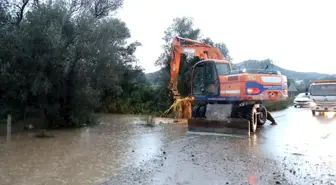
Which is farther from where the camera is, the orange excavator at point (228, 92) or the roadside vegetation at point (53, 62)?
the orange excavator at point (228, 92)

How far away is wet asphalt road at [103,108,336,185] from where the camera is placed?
248 inches

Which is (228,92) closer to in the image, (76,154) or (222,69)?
(222,69)

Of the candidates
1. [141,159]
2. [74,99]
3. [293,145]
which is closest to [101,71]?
[74,99]

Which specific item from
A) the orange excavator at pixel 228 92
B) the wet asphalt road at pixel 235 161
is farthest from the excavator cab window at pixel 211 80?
the wet asphalt road at pixel 235 161

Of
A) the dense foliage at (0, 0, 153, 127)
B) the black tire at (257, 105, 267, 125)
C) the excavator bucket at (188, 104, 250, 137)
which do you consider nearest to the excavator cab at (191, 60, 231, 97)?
the excavator bucket at (188, 104, 250, 137)

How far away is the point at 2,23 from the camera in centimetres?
1376

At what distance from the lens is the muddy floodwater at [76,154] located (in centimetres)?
643

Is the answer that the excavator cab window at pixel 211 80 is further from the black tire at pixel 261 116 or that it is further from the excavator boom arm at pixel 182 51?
the black tire at pixel 261 116

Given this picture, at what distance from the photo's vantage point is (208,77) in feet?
46.3

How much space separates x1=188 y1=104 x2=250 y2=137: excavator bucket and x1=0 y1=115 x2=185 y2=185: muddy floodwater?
0.88m

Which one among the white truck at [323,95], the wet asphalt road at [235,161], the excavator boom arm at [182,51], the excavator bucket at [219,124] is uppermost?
the excavator boom arm at [182,51]

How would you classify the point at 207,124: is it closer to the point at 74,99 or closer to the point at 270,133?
the point at 270,133

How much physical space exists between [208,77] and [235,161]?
6.66 m

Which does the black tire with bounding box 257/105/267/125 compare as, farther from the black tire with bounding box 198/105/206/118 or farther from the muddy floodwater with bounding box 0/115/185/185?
the muddy floodwater with bounding box 0/115/185/185
